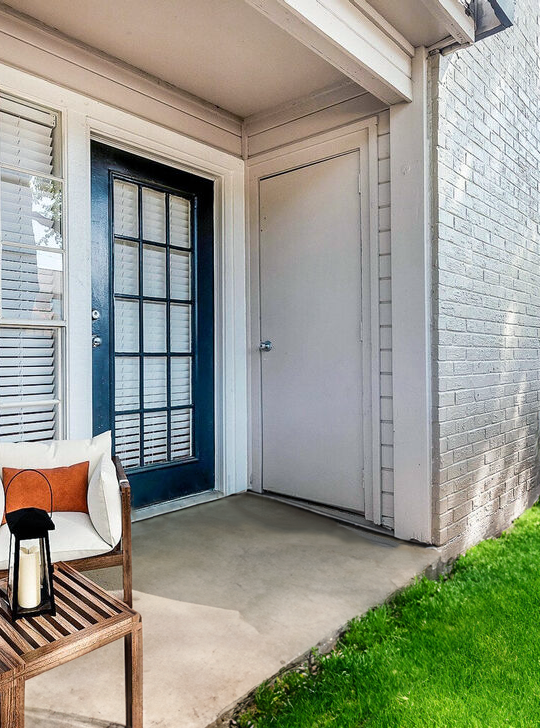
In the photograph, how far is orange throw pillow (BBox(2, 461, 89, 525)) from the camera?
1.91 metres

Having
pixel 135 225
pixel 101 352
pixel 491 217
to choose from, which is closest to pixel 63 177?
pixel 135 225

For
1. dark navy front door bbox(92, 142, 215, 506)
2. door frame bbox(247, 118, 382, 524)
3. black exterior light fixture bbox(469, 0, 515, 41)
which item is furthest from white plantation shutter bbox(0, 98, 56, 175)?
black exterior light fixture bbox(469, 0, 515, 41)

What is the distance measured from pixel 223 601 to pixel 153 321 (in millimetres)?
1737

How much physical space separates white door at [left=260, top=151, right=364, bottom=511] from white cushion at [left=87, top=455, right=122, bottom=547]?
1.50 metres

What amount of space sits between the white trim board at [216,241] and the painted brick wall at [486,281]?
137cm

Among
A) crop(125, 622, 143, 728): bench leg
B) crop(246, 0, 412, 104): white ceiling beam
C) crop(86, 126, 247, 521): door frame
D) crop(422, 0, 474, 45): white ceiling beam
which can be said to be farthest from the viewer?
crop(86, 126, 247, 521): door frame

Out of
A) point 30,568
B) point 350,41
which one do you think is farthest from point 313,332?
point 30,568

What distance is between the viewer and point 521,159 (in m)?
3.45

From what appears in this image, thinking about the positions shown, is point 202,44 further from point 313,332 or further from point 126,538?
point 126,538

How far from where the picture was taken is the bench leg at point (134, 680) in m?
1.26

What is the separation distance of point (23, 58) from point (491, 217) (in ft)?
8.54

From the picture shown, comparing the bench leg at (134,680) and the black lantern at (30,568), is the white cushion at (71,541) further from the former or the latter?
the bench leg at (134,680)

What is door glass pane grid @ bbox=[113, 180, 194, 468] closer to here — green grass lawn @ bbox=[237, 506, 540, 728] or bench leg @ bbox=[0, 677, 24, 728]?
green grass lawn @ bbox=[237, 506, 540, 728]

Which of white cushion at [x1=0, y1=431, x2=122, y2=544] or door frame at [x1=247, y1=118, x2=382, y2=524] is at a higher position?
door frame at [x1=247, y1=118, x2=382, y2=524]
